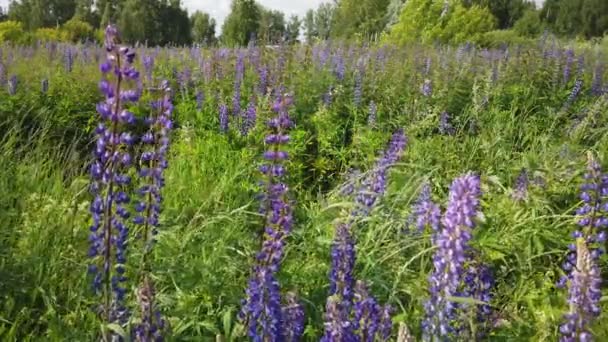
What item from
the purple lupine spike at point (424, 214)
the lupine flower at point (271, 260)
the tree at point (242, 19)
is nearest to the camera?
the lupine flower at point (271, 260)

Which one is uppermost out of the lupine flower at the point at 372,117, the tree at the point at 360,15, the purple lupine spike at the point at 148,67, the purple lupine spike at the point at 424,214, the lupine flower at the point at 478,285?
the tree at the point at 360,15

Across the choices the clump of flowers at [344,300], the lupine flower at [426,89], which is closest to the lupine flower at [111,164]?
the clump of flowers at [344,300]

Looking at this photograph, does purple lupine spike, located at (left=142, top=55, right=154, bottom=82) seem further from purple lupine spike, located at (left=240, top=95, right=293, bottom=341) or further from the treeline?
purple lupine spike, located at (left=240, top=95, right=293, bottom=341)

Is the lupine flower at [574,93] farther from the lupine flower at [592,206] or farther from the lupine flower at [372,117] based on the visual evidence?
the lupine flower at [592,206]

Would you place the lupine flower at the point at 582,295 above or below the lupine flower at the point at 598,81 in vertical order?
below

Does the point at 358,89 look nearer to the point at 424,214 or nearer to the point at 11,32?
the point at 424,214

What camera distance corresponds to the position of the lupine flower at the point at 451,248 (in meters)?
1.94

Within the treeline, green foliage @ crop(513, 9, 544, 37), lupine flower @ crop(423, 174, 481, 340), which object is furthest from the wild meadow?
Answer: green foliage @ crop(513, 9, 544, 37)

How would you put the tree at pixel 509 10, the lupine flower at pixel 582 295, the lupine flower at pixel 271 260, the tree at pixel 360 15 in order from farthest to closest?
the tree at pixel 509 10 < the tree at pixel 360 15 < the lupine flower at pixel 271 260 < the lupine flower at pixel 582 295

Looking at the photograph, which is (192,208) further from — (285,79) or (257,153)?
(285,79)

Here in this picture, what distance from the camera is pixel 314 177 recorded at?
520 centimetres

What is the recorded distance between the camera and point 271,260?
7.61 ft

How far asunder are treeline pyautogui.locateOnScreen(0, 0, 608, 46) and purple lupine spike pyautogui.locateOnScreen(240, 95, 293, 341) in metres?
4.86

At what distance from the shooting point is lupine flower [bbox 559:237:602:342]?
5.86 ft
